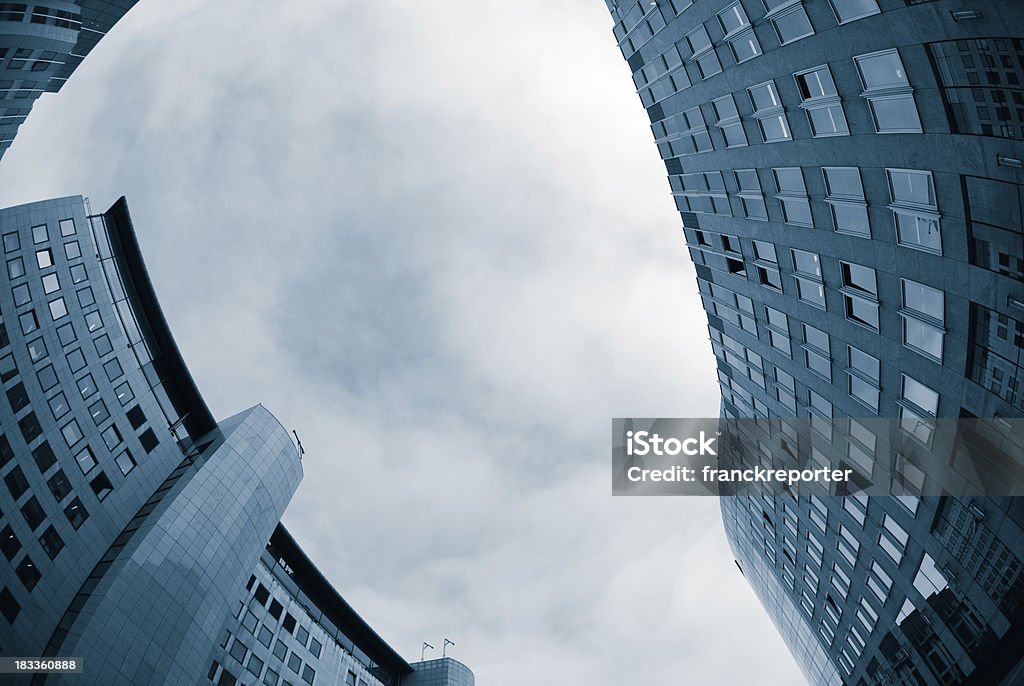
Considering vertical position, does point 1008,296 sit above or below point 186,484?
below

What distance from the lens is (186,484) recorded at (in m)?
46.4

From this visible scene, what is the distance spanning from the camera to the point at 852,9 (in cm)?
2088

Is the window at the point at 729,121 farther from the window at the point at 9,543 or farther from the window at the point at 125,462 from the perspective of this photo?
the window at the point at 125,462

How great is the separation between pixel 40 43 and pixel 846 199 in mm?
A: 75589

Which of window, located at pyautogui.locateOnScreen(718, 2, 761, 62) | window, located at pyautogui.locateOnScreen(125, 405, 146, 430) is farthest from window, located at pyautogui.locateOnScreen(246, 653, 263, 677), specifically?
window, located at pyautogui.locateOnScreen(718, 2, 761, 62)

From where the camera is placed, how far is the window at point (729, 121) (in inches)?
1203

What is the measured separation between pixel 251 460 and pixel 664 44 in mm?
51740

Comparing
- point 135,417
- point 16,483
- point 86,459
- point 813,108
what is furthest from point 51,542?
point 813,108

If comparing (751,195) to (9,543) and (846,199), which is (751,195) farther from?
(9,543)

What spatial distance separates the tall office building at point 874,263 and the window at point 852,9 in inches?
5.1

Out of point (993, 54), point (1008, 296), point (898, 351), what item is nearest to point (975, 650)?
point (898, 351)

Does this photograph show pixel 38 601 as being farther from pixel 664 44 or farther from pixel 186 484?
pixel 664 44

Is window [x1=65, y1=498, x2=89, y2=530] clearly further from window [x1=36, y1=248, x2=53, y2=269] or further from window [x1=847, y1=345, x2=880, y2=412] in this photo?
window [x1=847, y1=345, x2=880, y2=412]

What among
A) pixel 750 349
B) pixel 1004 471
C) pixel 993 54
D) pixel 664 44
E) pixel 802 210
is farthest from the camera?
pixel 750 349
